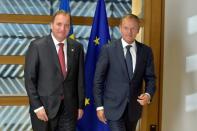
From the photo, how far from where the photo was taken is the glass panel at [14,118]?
3168 millimetres

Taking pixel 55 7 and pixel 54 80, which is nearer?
pixel 54 80

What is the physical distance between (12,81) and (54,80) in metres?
0.98

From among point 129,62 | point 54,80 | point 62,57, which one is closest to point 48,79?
point 54,80

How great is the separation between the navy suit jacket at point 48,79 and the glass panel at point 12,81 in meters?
0.85

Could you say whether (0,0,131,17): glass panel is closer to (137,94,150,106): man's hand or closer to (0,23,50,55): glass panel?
(0,23,50,55): glass panel

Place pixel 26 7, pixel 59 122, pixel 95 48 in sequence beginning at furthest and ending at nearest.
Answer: pixel 26 7 → pixel 95 48 → pixel 59 122

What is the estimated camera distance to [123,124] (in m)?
2.44

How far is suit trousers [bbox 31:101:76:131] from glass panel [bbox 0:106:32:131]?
0.85m

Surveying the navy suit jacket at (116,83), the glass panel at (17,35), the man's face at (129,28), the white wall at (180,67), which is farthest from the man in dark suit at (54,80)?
the white wall at (180,67)

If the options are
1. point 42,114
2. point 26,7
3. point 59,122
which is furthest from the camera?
point 26,7

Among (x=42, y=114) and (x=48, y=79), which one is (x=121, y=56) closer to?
(x=48, y=79)

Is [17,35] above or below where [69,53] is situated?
above

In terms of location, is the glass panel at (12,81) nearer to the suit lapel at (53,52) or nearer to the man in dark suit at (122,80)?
the suit lapel at (53,52)

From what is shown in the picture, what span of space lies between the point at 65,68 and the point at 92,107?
0.75 m
